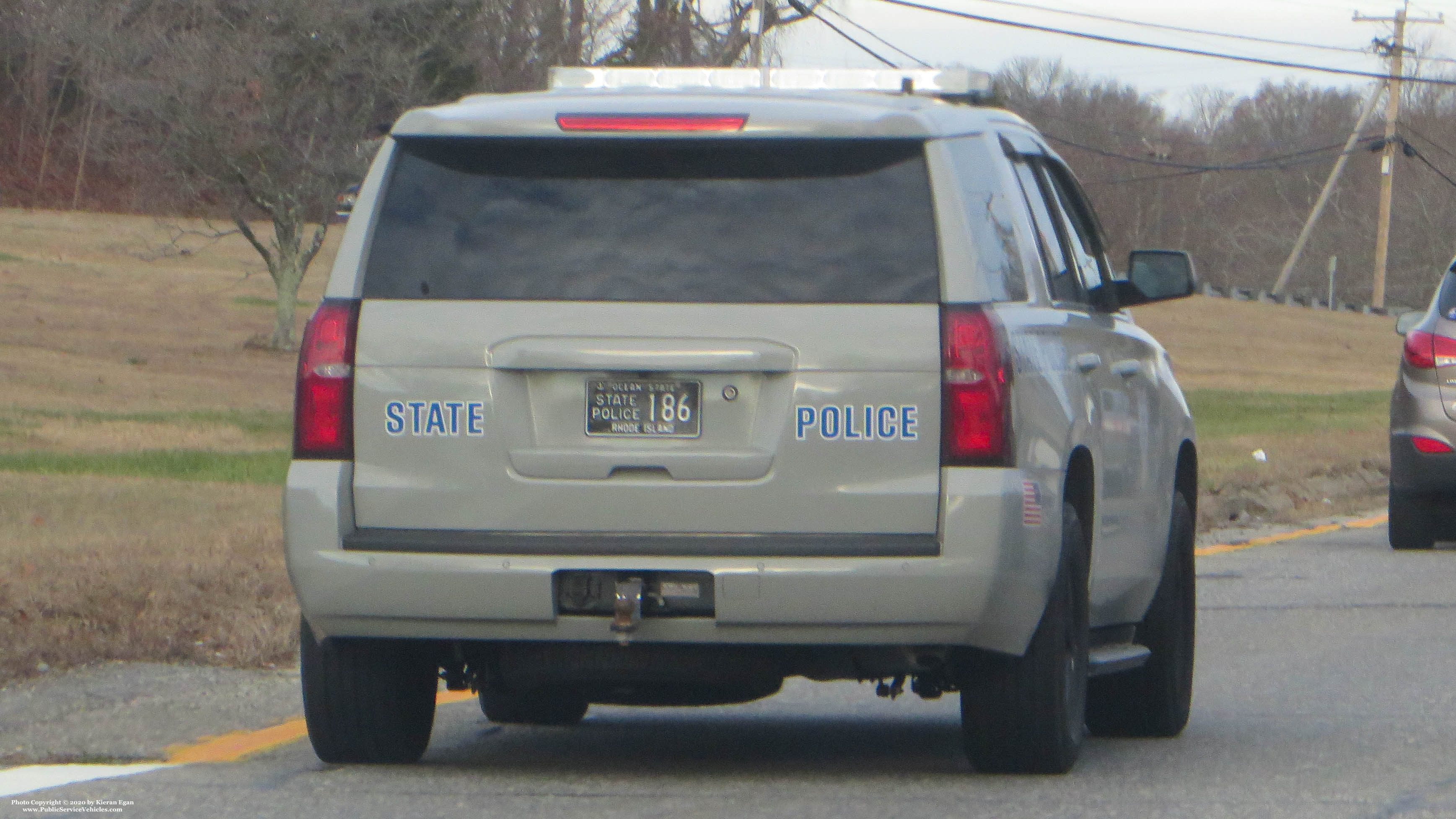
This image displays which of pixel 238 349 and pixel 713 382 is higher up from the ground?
pixel 713 382

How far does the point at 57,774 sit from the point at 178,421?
22.4m

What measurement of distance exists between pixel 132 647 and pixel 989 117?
3.62 meters

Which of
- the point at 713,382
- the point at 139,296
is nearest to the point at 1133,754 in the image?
the point at 713,382

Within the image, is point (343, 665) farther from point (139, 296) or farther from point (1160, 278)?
point (139, 296)

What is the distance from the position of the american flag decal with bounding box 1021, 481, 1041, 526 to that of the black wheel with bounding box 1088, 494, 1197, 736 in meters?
1.57

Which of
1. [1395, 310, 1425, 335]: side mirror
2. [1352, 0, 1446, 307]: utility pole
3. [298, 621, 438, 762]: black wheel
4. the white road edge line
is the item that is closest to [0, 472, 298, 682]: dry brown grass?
the white road edge line

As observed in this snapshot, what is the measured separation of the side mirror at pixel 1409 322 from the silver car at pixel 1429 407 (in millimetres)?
157

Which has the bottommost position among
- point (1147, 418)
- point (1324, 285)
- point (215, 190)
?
point (1324, 285)

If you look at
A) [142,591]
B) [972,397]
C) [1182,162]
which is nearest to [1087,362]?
[972,397]

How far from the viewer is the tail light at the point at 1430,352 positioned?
13.4 meters

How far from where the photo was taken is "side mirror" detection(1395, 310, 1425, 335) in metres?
14.0

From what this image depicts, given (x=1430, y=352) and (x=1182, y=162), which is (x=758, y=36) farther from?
(x=1182, y=162)

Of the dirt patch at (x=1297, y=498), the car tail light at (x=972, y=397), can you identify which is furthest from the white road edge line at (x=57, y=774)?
the dirt patch at (x=1297, y=498)

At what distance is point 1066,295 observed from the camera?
6801mm
